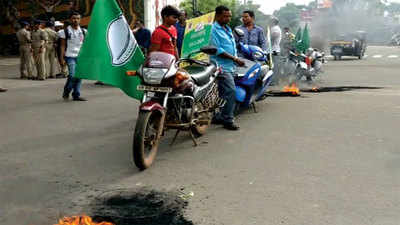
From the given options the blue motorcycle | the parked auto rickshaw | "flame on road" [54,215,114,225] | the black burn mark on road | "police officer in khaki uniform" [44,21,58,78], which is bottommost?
the parked auto rickshaw

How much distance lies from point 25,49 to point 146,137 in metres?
10.0

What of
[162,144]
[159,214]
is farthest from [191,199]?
[162,144]

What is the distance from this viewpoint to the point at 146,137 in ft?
16.5

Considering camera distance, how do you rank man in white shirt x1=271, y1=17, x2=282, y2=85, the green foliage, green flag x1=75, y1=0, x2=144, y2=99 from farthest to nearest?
1. the green foliage
2. man in white shirt x1=271, y1=17, x2=282, y2=85
3. green flag x1=75, y1=0, x2=144, y2=99

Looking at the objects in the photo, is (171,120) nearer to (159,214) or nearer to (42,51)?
(159,214)

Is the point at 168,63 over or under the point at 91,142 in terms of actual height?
over

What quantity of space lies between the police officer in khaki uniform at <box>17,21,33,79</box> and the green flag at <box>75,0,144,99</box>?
28.6ft

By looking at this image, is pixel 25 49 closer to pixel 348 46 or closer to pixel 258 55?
pixel 258 55

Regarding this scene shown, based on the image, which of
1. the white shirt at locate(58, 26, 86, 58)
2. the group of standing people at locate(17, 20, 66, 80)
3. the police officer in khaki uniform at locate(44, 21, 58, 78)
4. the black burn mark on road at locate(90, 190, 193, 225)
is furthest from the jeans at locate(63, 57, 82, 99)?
the black burn mark on road at locate(90, 190, 193, 225)

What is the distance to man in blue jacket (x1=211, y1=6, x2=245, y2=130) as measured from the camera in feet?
22.3

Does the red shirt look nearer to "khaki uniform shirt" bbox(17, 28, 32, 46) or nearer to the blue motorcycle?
the blue motorcycle

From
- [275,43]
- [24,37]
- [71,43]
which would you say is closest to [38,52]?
[24,37]

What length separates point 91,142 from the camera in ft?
20.4

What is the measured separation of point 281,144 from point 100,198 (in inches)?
105
